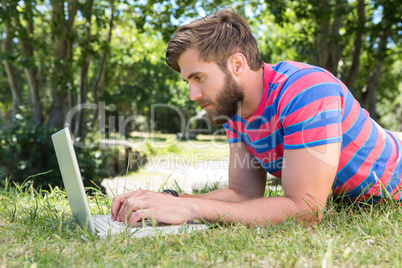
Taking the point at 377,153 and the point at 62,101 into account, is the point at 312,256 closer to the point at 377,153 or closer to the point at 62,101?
the point at 377,153

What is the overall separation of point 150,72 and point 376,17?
17809mm

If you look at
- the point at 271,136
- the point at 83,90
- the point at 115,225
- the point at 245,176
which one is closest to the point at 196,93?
the point at 271,136

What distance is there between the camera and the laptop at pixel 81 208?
1658mm

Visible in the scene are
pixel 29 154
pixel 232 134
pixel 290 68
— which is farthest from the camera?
pixel 29 154

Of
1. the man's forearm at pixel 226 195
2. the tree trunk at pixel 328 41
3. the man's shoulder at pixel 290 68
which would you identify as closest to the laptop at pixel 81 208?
the man's forearm at pixel 226 195

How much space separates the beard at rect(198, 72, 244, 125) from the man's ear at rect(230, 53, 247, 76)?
0.06m

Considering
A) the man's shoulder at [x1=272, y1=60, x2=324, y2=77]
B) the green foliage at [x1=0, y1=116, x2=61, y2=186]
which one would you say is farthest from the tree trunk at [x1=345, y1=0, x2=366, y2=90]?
the green foliage at [x1=0, y1=116, x2=61, y2=186]

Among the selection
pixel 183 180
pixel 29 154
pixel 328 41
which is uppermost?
pixel 328 41

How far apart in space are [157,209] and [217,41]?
1.18 m

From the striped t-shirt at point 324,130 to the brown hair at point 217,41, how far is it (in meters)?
0.21

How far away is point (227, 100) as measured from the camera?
7.85 feet

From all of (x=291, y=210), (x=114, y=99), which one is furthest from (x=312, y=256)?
(x=114, y=99)

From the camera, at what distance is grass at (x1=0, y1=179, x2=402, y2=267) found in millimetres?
1411

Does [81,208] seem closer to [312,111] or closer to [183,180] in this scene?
[312,111]
